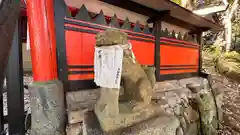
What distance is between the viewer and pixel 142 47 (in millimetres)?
2781

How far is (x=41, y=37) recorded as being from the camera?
5.12 ft

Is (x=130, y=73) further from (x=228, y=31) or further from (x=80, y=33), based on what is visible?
(x=228, y=31)

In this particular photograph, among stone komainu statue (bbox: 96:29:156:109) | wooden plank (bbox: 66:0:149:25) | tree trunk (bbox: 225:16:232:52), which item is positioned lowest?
stone komainu statue (bbox: 96:29:156:109)

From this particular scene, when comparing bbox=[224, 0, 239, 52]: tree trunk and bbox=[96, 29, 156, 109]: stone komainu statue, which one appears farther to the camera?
bbox=[224, 0, 239, 52]: tree trunk

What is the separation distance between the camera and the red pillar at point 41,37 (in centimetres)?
154

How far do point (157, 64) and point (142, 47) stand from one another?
0.60m

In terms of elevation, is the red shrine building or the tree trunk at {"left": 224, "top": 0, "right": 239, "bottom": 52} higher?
the tree trunk at {"left": 224, "top": 0, "right": 239, "bottom": 52}

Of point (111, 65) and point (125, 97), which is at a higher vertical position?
point (111, 65)

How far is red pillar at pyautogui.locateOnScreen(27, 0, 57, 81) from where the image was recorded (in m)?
1.54

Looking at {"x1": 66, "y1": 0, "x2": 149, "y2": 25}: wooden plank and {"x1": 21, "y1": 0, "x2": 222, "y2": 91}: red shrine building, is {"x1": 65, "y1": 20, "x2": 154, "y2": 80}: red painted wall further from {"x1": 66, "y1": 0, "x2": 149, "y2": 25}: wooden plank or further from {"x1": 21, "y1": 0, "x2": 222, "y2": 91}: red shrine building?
{"x1": 66, "y1": 0, "x2": 149, "y2": 25}: wooden plank

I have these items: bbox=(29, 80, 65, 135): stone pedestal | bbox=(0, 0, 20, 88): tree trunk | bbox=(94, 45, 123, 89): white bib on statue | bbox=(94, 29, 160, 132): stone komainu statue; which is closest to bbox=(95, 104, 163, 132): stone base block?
bbox=(94, 29, 160, 132): stone komainu statue

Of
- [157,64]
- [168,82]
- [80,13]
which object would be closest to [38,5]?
[80,13]

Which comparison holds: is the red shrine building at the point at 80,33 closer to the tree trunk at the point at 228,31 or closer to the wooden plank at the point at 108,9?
the wooden plank at the point at 108,9

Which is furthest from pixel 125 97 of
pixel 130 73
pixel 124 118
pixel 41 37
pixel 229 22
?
pixel 229 22
